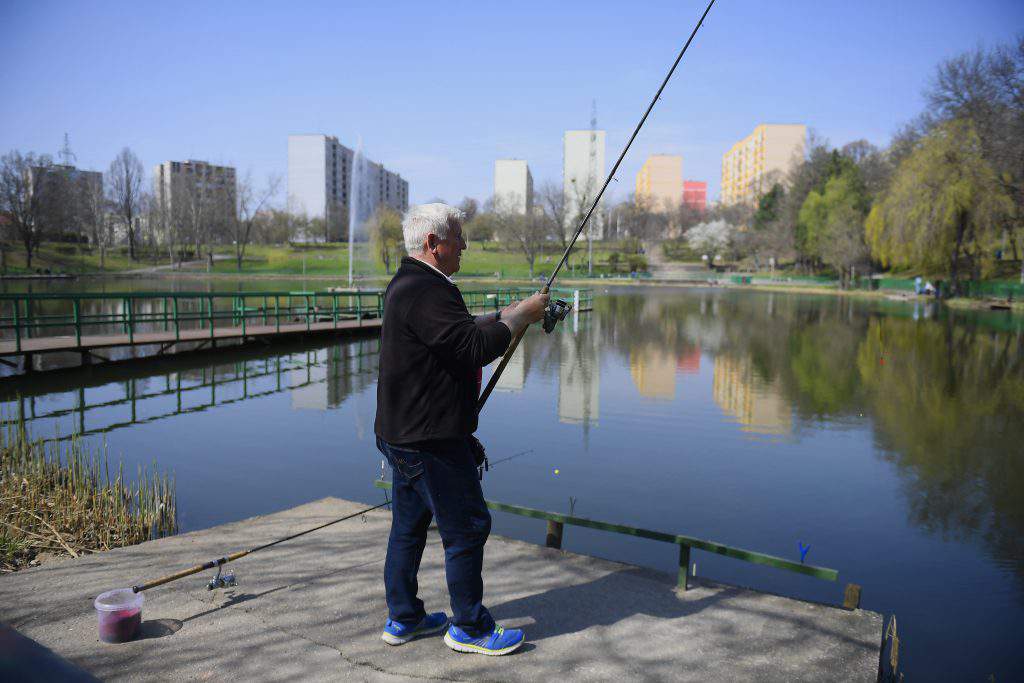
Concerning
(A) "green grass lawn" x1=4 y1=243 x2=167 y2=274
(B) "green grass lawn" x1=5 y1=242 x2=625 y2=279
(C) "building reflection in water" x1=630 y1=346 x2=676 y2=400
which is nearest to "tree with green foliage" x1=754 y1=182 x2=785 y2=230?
Answer: (B) "green grass lawn" x1=5 y1=242 x2=625 y2=279

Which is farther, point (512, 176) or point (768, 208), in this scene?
point (512, 176)

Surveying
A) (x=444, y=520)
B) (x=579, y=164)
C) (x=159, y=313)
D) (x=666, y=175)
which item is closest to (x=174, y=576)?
(x=444, y=520)

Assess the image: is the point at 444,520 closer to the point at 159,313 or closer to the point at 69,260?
the point at 159,313

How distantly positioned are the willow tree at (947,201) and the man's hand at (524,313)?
43.7 meters

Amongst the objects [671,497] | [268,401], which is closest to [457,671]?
[671,497]

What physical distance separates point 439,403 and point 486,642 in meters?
1.10

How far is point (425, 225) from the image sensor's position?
299 cm

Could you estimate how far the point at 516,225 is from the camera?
262 feet

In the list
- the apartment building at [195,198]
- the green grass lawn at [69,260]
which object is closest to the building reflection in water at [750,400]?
the green grass lawn at [69,260]

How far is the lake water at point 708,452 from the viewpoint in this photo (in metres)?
5.45

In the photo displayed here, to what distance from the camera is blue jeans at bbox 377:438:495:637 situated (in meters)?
2.92

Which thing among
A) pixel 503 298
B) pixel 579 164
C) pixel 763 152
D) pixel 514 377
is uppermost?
pixel 763 152

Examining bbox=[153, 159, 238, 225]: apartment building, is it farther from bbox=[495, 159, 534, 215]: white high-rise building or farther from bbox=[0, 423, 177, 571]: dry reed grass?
bbox=[0, 423, 177, 571]: dry reed grass

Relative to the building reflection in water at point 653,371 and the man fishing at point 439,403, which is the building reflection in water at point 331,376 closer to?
Result: the building reflection in water at point 653,371
